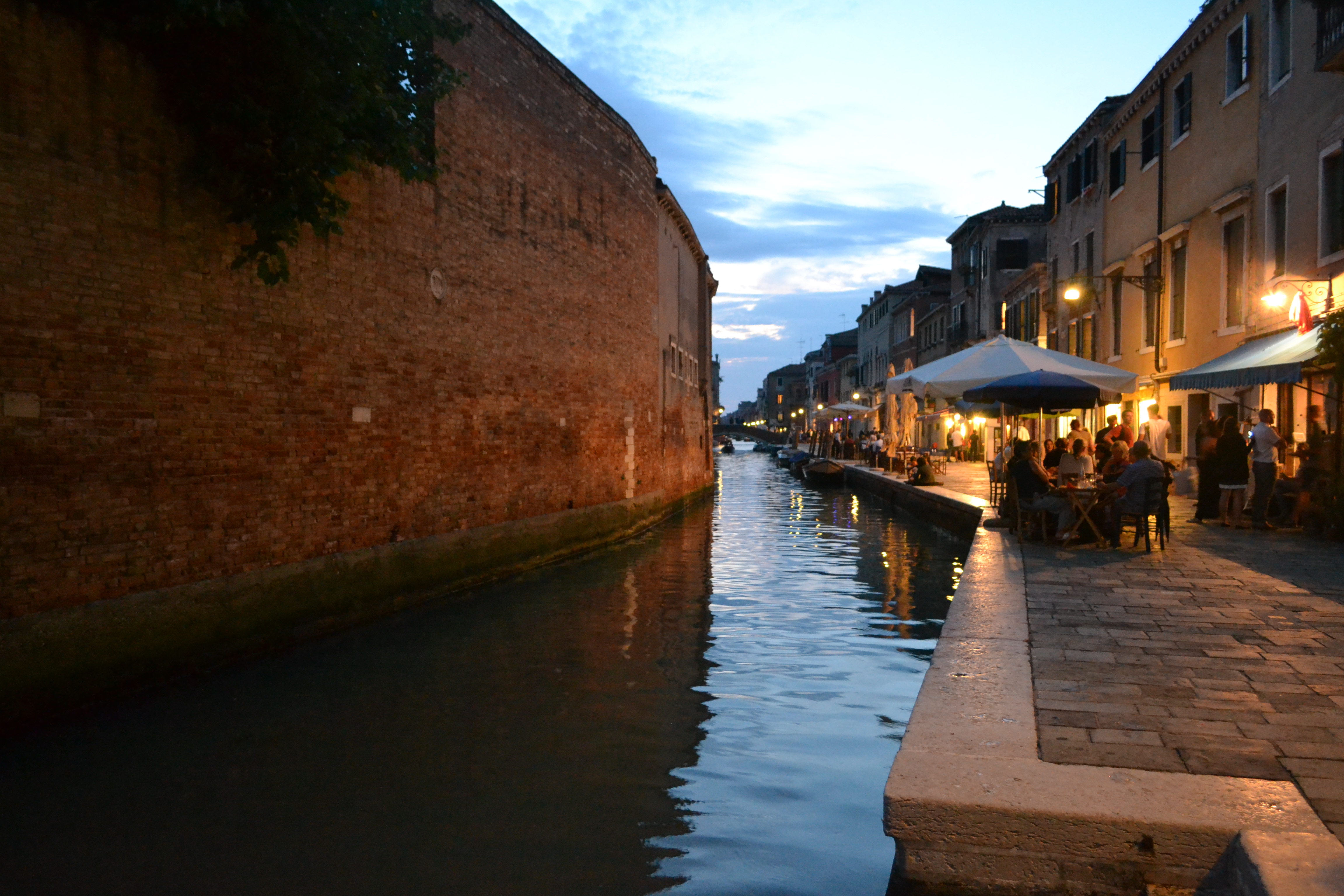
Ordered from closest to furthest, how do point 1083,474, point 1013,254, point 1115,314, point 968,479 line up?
point 1083,474 < point 1115,314 < point 968,479 < point 1013,254

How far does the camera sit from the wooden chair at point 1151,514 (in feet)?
33.3

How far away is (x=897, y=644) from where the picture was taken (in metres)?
8.46

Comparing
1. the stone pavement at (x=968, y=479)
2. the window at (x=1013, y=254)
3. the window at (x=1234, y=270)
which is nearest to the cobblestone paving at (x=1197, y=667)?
the window at (x=1234, y=270)

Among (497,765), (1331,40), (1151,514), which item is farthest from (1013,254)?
(497,765)

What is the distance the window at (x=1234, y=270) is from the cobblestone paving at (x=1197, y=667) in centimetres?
786

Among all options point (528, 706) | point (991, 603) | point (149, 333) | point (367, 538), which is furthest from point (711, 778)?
point (367, 538)

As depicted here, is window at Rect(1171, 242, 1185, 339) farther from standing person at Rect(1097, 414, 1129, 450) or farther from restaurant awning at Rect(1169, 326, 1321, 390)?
restaurant awning at Rect(1169, 326, 1321, 390)

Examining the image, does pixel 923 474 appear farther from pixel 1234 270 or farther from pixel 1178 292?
pixel 1234 270

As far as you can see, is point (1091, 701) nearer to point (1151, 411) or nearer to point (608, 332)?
point (608, 332)

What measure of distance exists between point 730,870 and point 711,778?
1079mm

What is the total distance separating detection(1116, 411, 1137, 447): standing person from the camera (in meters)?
16.3

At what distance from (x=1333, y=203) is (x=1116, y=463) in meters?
4.33

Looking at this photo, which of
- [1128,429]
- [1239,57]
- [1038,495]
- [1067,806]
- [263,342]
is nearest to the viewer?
[1067,806]

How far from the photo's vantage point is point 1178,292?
19188mm
